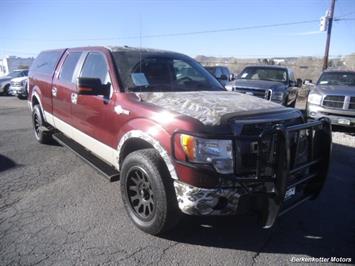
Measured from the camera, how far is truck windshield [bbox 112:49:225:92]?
13.2 feet

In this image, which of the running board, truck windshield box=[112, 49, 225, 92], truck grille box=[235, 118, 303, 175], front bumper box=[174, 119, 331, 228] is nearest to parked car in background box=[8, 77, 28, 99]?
the running board

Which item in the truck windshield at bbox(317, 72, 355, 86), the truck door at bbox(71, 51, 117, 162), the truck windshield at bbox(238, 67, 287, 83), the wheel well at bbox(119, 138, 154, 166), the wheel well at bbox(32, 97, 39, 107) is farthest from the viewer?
the truck windshield at bbox(238, 67, 287, 83)

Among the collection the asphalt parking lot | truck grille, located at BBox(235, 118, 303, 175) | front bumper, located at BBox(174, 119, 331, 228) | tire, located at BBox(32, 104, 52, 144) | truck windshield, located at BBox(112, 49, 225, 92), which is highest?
truck windshield, located at BBox(112, 49, 225, 92)

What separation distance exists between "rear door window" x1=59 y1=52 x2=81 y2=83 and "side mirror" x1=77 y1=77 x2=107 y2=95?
50.5 inches

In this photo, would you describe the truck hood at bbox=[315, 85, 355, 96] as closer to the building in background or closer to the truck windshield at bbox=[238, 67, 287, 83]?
the truck windshield at bbox=[238, 67, 287, 83]

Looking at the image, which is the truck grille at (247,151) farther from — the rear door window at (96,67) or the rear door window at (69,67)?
the rear door window at (69,67)

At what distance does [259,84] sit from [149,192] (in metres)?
7.40

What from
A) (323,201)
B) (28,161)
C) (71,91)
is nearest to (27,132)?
(28,161)

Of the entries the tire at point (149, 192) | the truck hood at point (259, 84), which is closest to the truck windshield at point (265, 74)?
the truck hood at point (259, 84)

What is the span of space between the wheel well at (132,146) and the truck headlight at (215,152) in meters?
0.71

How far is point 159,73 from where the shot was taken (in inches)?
171

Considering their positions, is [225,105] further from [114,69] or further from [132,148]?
[114,69]

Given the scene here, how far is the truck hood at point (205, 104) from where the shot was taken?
3080 mm

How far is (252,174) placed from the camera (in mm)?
2943
